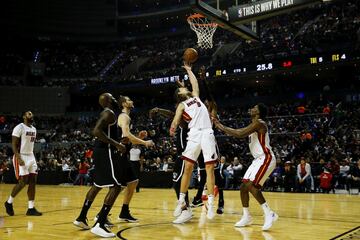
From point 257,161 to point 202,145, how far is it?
87 centimetres

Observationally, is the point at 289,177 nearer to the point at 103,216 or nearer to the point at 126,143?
the point at 126,143

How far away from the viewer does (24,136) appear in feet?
26.5

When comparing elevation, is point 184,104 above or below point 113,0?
below

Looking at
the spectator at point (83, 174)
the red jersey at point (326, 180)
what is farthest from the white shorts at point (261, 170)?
the spectator at point (83, 174)

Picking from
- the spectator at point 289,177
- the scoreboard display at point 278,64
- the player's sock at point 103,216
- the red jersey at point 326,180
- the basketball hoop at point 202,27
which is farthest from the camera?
the scoreboard display at point 278,64

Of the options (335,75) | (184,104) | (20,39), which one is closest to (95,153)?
(184,104)

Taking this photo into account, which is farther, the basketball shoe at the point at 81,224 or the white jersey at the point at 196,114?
the white jersey at the point at 196,114

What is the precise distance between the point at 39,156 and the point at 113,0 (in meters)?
19.1

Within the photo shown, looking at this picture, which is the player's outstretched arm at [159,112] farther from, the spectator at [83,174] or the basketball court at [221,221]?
the spectator at [83,174]

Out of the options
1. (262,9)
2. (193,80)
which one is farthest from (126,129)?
(262,9)

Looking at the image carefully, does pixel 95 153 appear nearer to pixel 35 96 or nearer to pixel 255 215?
pixel 255 215

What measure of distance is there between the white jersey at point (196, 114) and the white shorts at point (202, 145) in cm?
8

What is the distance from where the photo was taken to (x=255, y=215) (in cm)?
774

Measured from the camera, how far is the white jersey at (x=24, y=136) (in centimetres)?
801
